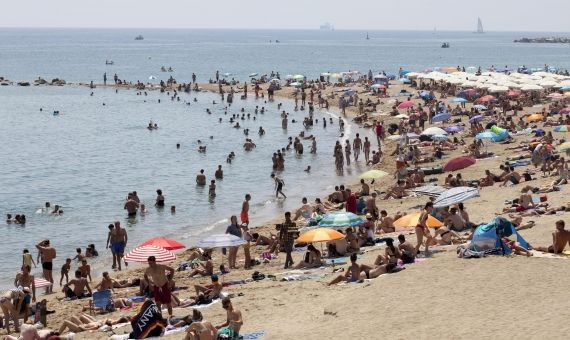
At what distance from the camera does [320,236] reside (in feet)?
57.4

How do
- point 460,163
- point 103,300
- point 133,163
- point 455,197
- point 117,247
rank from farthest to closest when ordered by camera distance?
1. point 133,163
2. point 460,163
3. point 117,247
4. point 455,197
5. point 103,300

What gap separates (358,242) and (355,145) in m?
19.2

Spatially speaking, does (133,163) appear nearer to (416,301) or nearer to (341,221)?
(341,221)

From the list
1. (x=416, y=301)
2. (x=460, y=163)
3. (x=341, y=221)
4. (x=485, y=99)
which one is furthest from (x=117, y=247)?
(x=485, y=99)

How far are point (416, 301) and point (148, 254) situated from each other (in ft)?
19.7

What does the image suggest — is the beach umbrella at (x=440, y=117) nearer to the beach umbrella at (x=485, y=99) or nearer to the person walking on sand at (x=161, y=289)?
the beach umbrella at (x=485, y=99)

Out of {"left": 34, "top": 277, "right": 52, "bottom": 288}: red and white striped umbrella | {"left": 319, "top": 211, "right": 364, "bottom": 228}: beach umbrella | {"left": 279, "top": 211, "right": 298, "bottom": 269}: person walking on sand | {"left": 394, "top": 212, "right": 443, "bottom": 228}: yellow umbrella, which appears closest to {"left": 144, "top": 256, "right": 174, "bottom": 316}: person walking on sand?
{"left": 279, "top": 211, "right": 298, "bottom": 269}: person walking on sand

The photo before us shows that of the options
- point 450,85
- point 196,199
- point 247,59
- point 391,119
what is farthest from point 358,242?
point 247,59

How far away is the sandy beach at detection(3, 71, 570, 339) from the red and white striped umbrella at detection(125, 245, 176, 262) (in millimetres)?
797

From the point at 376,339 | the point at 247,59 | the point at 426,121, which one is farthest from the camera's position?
the point at 247,59

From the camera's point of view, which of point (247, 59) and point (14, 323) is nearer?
point (14, 323)

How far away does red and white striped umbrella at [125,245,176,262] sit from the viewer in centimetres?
1681

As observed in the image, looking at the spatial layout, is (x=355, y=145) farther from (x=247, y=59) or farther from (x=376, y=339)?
(x=247, y=59)

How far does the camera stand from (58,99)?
231 feet
